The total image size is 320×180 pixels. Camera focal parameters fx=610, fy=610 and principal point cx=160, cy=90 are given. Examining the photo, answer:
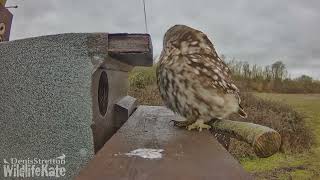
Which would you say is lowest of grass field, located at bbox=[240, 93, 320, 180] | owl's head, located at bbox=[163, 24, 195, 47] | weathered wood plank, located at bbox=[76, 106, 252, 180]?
grass field, located at bbox=[240, 93, 320, 180]

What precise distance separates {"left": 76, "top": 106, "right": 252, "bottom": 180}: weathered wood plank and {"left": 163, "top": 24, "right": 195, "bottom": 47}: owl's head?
59 centimetres

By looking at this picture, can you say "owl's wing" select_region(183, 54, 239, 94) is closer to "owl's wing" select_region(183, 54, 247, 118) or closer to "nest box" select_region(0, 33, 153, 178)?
"owl's wing" select_region(183, 54, 247, 118)

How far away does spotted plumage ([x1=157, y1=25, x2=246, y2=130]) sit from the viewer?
329cm

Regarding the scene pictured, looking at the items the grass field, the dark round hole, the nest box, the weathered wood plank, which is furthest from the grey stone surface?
the grass field

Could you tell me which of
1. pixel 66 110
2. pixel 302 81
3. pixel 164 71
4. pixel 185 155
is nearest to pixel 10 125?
pixel 66 110

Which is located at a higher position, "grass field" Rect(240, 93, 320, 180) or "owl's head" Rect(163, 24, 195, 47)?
"owl's head" Rect(163, 24, 195, 47)

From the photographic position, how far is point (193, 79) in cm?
327

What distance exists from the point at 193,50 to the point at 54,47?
79 cm

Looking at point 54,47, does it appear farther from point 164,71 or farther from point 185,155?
point 185,155

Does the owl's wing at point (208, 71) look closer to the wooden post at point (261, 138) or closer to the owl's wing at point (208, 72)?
the owl's wing at point (208, 72)

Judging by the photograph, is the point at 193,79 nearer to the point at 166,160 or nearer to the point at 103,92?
the point at 103,92

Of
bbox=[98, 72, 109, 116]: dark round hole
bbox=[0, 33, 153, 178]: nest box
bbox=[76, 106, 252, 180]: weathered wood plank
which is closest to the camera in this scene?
bbox=[76, 106, 252, 180]: weathered wood plank

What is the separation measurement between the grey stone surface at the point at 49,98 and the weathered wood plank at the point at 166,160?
305 mm

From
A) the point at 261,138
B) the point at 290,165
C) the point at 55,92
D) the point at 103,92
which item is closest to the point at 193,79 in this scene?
the point at 261,138
